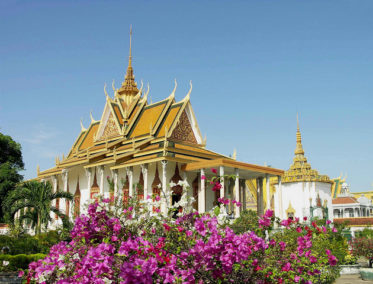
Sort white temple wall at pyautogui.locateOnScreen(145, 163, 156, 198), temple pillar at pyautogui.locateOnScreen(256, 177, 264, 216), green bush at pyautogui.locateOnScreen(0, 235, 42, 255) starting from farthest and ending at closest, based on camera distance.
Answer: temple pillar at pyautogui.locateOnScreen(256, 177, 264, 216) → white temple wall at pyautogui.locateOnScreen(145, 163, 156, 198) → green bush at pyautogui.locateOnScreen(0, 235, 42, 255)

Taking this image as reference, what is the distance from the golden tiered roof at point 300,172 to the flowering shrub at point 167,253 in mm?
27817

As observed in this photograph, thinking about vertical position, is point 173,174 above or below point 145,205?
above

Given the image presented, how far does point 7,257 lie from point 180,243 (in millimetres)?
8634

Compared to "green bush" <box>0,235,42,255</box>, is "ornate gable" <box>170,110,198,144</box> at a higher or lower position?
higher

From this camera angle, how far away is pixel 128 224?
4.99 metres

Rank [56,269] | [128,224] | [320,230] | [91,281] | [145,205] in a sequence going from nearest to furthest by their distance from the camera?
1. [91,281]
2. [56,269]
3. [128,224]
4. [145,205]
5. [320,230]

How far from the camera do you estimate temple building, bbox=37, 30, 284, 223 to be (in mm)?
21922

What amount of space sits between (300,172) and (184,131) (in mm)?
12573

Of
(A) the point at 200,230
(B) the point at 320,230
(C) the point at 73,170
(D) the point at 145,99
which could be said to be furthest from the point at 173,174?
(A) the point at 200,230

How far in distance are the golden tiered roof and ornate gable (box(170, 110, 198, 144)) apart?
11.2 m

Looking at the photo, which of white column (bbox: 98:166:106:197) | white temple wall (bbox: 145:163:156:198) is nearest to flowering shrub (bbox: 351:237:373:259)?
white temple wall (bbox: 145:163:156:198)

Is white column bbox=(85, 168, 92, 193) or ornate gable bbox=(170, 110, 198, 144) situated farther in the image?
white column bbox=(85, 168, 92, 193)

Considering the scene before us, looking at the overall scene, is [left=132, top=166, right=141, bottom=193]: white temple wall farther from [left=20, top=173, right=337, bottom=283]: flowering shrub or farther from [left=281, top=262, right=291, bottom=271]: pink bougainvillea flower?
[left=281, top=262, right=291, bottom=271]: pink bougainvillea flower

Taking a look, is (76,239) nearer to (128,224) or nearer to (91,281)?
(128,224)
